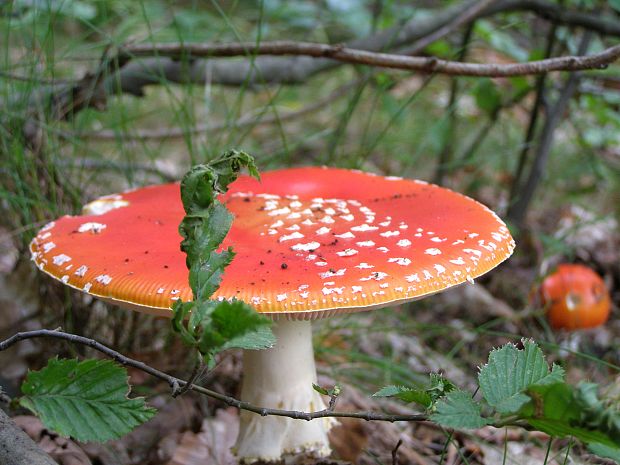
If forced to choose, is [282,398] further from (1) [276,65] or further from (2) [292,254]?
(1) [276,65]

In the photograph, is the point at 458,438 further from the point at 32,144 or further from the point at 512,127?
the point at 512,127

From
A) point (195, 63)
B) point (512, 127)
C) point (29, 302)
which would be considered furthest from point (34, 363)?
point (512, 127)

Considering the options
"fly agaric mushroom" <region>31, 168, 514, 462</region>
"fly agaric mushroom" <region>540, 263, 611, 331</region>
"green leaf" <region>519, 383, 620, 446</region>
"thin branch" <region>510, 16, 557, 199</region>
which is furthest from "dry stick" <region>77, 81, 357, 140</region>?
"green leaf" <region>519, 383, 620, 446</region>

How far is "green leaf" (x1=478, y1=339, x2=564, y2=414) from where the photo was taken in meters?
1.39


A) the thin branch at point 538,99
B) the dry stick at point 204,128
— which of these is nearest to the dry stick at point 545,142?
the thin branch at point 538,99

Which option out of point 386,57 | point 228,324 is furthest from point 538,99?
point 228,324

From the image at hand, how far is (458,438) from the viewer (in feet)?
8.71

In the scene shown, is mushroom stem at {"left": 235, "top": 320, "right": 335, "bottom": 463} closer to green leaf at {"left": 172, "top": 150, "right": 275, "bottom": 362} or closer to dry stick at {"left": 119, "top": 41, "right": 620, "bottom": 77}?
green leaf at {"left": 172, "top": 150, "right": 275, "bottom": 362}

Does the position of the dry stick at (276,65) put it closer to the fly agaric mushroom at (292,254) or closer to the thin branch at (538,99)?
the thin branch at (538,99)

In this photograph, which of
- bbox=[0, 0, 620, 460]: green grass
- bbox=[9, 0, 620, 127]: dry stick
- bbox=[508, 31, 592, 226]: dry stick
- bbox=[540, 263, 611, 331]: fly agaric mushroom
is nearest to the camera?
bbox=[0, 0, 620, 460]: green grass

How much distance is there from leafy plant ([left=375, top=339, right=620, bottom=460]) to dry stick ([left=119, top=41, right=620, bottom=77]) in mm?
1128

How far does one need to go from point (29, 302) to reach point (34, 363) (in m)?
0.33

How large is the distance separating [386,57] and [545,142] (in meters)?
2.02

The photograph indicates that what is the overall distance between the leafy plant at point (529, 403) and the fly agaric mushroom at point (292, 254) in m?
0.25
